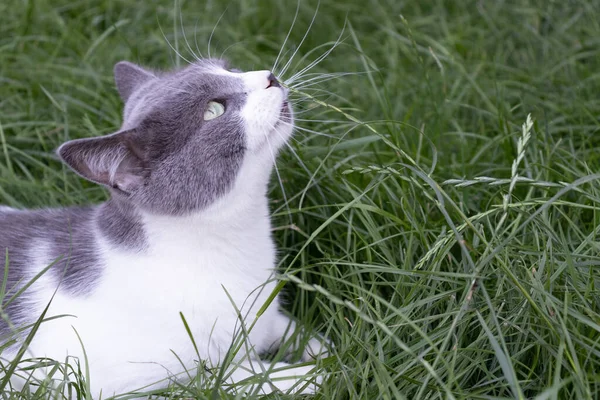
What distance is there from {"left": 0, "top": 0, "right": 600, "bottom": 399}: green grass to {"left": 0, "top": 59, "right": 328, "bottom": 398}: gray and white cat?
0.21 m

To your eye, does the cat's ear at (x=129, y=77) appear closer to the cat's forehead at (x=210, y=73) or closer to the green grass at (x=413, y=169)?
the cat's forehead at (x=210, y=73)

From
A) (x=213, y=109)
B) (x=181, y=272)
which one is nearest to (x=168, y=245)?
(x=181, y=272)

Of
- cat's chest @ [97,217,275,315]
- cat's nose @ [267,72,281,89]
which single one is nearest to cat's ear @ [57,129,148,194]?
cat's chest @ [97,217,275,315]

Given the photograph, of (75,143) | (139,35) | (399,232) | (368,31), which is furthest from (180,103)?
(368,31)

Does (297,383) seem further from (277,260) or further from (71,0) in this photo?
(71,0)

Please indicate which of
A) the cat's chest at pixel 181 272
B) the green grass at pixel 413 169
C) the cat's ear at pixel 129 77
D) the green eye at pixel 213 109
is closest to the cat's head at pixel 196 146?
the green eye at pixel 213 109

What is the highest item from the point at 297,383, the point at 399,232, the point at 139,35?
the point at 139,35

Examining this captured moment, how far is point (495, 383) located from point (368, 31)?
9.95 feet

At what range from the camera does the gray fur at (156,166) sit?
2.37 metres

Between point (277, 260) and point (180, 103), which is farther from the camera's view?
point (277, 260)

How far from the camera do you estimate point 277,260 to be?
2875 mm

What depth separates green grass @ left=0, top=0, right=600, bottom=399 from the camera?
6.97ft

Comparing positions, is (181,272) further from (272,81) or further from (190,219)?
(272,81)

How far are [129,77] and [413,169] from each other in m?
1.35
